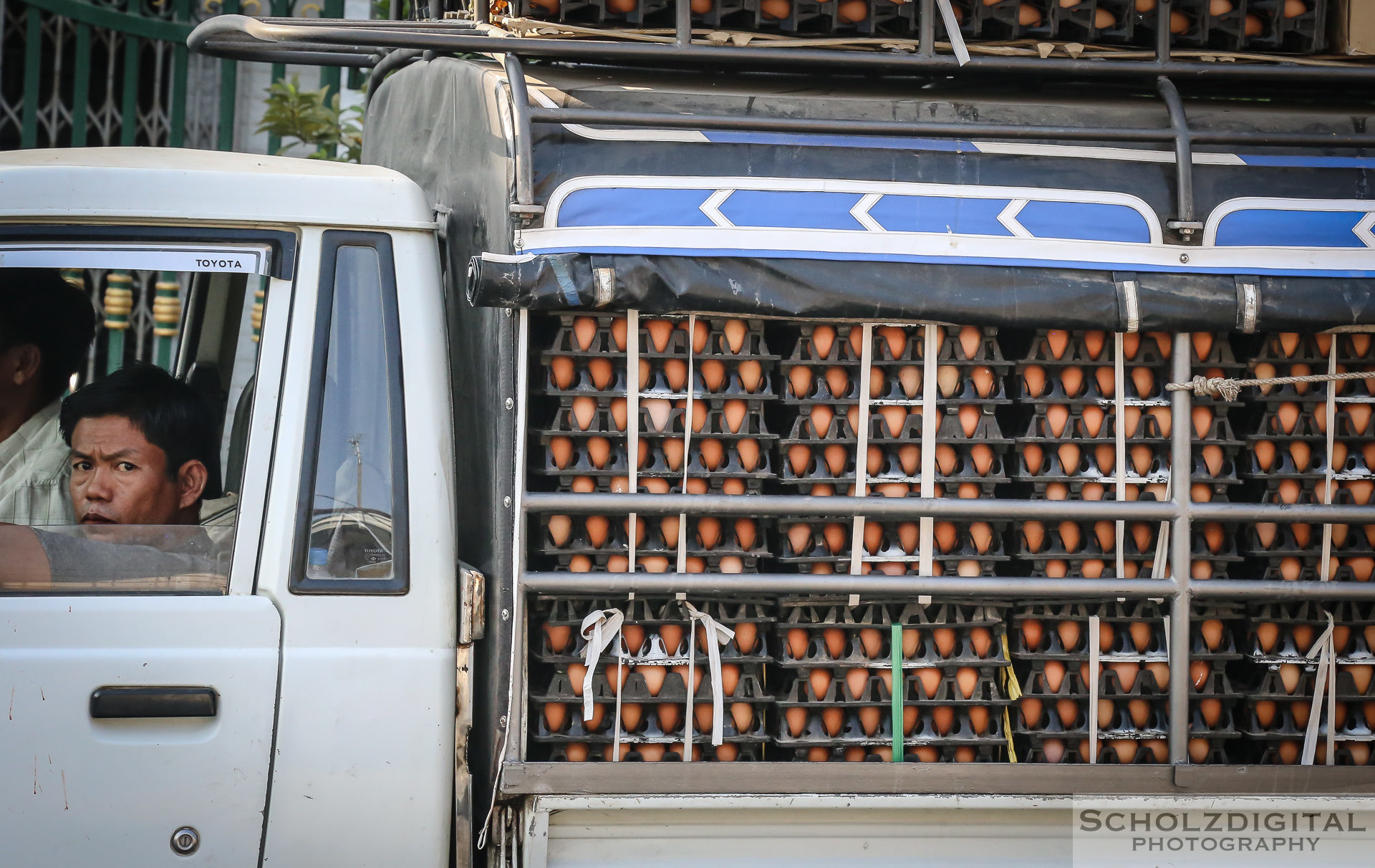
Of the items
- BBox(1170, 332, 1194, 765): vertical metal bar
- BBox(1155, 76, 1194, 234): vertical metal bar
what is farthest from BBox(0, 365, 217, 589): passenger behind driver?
BBox(1155, 76, 1194, 234): vertical metal bar

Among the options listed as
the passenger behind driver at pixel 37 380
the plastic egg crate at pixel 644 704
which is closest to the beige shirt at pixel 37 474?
the passenger behind driver at pixel 37 380

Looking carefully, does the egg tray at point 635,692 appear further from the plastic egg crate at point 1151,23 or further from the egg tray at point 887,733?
the plastic egg crate at point 1151,23

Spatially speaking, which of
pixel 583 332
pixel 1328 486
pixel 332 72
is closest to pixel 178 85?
pixel 332 72

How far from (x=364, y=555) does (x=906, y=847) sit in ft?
4.07

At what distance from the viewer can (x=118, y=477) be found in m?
2.50

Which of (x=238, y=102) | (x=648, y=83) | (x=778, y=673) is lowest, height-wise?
(x=778, y=673)

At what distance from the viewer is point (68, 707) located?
7.13ft

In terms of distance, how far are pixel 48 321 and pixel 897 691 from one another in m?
2.07

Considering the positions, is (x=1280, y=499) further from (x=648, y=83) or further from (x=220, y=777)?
(x=220, y=777)

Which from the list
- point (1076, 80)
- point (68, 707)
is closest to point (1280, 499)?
point (1076, 80)

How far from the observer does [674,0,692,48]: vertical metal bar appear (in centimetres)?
251

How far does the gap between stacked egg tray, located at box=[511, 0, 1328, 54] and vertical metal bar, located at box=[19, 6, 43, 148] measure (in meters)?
5.06

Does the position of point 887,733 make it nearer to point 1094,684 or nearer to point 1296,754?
point 1094,684

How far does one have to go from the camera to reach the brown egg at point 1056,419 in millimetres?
2555
